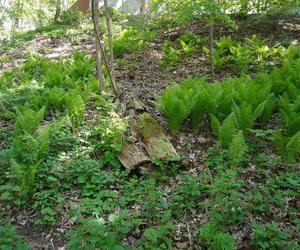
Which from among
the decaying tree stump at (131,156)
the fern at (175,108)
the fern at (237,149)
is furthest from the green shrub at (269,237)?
the fern at (175,108)

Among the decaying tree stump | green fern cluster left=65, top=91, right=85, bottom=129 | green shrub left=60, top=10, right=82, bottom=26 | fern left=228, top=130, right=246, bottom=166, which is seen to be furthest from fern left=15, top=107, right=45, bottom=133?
green shrub left=60, top=10, right=82, bottom=26

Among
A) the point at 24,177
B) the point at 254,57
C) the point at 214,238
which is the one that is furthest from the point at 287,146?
the point at 254,57

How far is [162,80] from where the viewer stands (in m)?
6.85

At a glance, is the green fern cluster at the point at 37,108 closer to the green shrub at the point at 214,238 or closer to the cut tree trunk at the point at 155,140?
the cut tree trunk at the point at 155,140

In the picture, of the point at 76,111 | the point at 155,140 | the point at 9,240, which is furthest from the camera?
the point at 76,111

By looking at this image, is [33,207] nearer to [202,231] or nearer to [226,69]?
[202,231]

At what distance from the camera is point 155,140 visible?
419 cm

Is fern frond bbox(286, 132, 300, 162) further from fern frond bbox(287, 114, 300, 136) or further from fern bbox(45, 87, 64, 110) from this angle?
fern bbox(45, 87, 64, 110)

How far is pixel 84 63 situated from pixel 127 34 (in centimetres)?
270

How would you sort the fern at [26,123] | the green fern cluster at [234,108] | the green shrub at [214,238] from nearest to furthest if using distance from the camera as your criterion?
1. the green shrub at [214,238]
2. the green fern cluster at [234,108]
3. the fern at [26,123]

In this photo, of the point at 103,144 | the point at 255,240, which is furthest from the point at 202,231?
the point at 103,144

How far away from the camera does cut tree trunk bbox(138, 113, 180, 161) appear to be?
12.9 feet

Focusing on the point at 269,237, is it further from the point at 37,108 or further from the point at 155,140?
the point at 37,108

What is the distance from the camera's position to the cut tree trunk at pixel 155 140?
3938 millimetres
